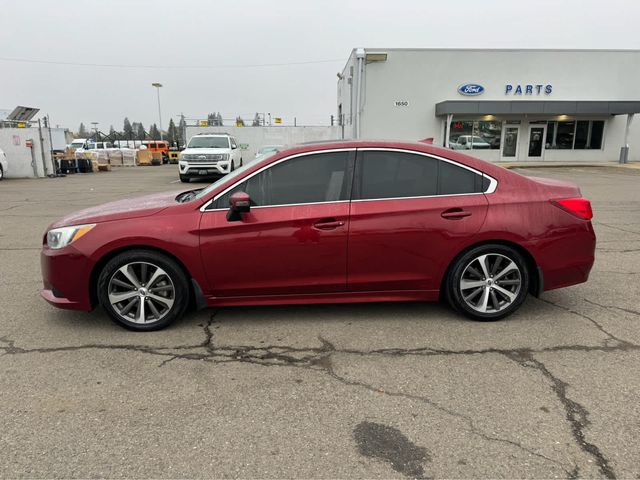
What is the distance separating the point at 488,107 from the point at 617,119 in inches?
351

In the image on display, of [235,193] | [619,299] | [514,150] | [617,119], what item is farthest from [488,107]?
[235,193]

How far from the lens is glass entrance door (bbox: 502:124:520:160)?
28.6m

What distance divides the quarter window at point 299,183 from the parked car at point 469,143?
85.7 ft

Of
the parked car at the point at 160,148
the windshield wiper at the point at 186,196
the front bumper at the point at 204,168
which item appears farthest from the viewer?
the parked car at the point at 160,148

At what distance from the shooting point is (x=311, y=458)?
94.8 inches

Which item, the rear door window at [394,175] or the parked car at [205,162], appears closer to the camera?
the rear door window at [394,175]

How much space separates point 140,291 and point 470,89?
27.5 metres

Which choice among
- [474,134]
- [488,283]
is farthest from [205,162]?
[474,134]

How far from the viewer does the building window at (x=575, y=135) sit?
28.8 meters

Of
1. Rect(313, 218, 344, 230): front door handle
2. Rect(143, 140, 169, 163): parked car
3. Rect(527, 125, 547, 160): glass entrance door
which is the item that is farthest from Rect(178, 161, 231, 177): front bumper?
Rect(143, 140, 169, 163): parked car

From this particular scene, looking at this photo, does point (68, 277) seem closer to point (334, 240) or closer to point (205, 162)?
point (334, 240)

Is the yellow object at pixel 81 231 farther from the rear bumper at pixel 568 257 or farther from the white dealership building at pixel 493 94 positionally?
the white dealership building at pixel 493 94

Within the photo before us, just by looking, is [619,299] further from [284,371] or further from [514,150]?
[514,150]

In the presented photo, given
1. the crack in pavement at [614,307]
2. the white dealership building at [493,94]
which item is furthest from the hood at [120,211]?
the white dealership building at [493,94]
